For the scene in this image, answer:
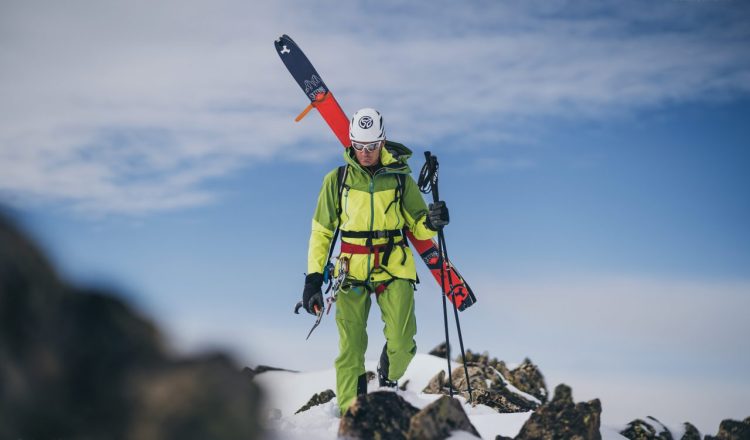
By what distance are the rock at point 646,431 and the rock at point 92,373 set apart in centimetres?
904

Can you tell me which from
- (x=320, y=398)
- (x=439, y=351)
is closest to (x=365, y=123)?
(x=320, y=398)

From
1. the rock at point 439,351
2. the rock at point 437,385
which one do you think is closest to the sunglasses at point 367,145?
the rock at point 437,385

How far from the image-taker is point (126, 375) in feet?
11.7

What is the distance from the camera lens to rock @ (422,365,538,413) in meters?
13.6

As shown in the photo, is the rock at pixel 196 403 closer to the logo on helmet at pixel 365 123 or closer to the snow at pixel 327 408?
the snow at pixel 327 408

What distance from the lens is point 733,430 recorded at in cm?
1011

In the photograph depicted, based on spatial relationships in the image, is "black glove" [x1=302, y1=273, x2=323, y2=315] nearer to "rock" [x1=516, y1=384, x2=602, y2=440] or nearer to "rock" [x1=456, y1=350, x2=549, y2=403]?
"rock" [x1=516, y1=384, x2=602, y2=440]

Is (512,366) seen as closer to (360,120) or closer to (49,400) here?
(360,120)

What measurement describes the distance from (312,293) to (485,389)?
5.77 meters

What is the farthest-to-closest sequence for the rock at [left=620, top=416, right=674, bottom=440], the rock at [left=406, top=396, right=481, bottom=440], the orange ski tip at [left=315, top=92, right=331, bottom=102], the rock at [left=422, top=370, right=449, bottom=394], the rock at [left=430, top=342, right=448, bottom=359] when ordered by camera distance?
the rock at [left=430, top=342, right=448, bottom=359]
the rock at [left=422, top=370, right=449, bottom=394]
the orange ski tip at [left=315, top=92, right=331, bottom=102]
the rock at [left=620, top=416, right=674, bottom=440]
the rock at [left=406, top=396, right=481, bottom=440]

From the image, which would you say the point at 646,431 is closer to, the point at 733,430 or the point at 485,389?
the point at 733,430

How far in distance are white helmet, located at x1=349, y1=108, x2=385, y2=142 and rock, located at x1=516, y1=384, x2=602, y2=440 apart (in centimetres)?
394

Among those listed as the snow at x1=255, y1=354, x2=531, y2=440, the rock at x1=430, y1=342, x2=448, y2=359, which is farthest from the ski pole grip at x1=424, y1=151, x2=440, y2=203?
the rock at x1=430, y1=342, x2=448, y2=359

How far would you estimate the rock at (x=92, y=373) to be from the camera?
3432 mm
